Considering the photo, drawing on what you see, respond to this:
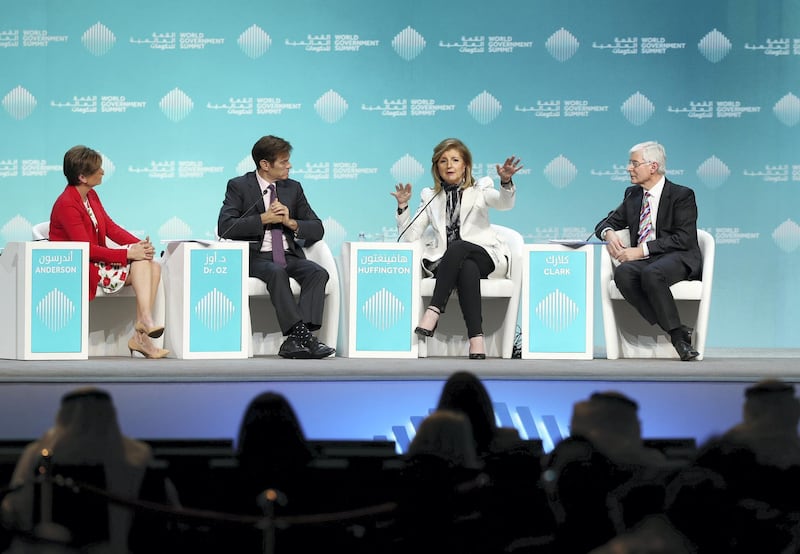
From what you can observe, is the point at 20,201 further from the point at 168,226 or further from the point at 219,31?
the point at 219,31

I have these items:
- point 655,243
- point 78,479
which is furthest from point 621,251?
point 78,479

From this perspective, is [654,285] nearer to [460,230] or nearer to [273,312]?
[460,230]

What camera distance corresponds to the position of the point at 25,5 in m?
8.16

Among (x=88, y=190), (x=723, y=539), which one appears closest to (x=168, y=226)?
(x=88, y=190)

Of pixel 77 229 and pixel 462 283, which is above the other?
pixel 77 229

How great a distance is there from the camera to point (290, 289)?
20.4 feet

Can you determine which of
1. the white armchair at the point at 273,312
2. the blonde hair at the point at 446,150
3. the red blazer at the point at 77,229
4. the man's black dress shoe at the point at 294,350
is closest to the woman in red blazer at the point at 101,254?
the red blazer at the point at 77,229

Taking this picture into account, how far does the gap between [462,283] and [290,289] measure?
2.83 feet

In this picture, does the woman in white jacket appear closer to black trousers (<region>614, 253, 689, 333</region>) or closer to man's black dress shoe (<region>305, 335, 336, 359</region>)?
man's black dress shoe (<region>305, 335, 336, 359</region>)

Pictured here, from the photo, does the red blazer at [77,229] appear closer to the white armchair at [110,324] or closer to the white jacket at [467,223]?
the white armchair at [110,324]

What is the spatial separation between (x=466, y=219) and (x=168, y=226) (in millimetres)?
2609

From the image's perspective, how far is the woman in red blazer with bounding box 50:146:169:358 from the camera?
20.2 feet

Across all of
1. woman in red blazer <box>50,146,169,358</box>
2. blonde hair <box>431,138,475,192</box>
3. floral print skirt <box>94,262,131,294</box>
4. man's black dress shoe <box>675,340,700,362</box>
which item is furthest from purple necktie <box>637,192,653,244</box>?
floral print skirt <box>94,262,131,294</box>

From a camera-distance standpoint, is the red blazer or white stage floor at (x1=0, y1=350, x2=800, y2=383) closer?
white stage floor at (x1=0, y1=350, x2=800, y2=383)
